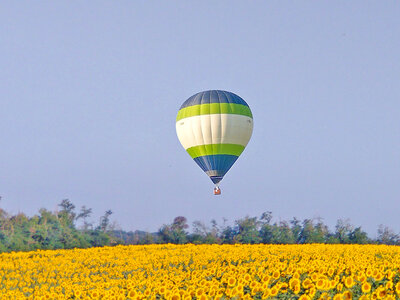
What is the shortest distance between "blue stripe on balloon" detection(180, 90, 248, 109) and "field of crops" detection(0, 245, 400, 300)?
1149 cm

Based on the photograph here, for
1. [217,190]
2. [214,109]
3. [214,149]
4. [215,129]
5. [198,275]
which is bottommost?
[198,275]

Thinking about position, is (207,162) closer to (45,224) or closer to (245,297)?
(45,224)

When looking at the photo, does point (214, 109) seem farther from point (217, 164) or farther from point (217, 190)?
point (217, 190)

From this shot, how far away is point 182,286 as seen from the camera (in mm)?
12977

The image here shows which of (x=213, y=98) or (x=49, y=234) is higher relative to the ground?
(x=213, y=98)

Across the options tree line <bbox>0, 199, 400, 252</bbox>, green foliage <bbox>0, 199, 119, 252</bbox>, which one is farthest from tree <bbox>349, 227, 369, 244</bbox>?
green foliage <bbox>0, 199, 119, 252</bbox>

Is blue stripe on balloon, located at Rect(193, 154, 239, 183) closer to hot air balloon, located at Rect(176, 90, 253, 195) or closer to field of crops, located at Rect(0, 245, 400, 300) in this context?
hot air balloon, located at Rect(176, 90, 253, 195)

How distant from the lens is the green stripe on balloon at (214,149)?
122 feet

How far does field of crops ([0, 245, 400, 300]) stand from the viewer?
1003 centimetres

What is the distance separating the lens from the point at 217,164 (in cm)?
3784

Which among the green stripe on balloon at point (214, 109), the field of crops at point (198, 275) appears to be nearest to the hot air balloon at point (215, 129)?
the green stripe on balloon at point (214, 109)

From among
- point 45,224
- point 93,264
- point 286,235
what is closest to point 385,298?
point 93,264

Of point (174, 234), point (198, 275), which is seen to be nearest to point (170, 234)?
point (174, 234)

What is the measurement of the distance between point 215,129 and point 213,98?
231 centimetres
